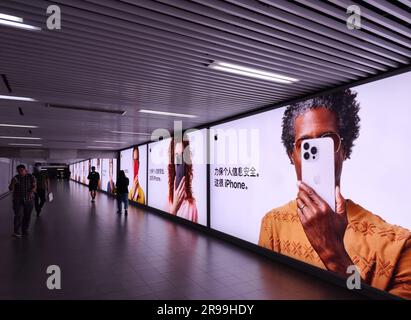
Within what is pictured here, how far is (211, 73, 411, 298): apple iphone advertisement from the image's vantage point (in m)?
3.58

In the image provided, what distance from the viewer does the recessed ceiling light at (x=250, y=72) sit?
11.7ft

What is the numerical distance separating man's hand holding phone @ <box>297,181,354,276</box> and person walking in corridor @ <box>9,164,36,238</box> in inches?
247

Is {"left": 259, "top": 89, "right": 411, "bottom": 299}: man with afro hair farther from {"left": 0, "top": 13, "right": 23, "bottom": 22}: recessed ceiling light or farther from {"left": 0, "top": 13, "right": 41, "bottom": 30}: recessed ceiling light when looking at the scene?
{"left": 0, "top": 13, "right": 23, "bottom": 22}: recessed ceiling light

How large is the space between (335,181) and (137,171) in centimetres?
1062

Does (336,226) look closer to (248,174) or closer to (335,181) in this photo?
(335,181)

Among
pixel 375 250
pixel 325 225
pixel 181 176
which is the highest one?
pixel 181 176

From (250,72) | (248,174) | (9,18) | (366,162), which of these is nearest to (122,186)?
(248,174)

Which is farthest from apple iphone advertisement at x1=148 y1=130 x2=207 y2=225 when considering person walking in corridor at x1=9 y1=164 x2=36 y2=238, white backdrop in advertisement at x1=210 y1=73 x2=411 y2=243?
person walking in corridor at x1=9 y1=164 x2=36 y2=238

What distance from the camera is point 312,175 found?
475cm

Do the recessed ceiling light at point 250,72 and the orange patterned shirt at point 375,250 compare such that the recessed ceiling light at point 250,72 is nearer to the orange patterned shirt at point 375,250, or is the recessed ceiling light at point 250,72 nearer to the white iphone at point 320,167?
the white iphone at point 320,167

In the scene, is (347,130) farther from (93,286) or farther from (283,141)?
(93,286)

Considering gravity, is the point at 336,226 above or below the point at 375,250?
above

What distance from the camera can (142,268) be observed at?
15.9 ft
